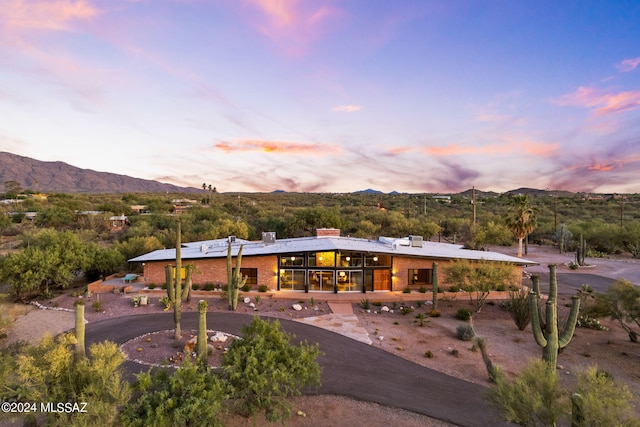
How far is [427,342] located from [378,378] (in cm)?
547

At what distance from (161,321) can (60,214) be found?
4905 centimetres

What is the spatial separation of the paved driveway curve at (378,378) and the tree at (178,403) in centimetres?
490

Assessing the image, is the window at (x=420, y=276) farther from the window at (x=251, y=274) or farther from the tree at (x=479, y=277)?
the window at (x=251, y=274)

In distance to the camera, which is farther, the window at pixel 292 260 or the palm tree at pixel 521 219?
the palm tree at pixel 521 219

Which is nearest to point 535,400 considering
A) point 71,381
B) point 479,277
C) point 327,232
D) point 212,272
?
point 71,381

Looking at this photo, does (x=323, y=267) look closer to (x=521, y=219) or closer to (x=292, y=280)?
(x=292, y=280)

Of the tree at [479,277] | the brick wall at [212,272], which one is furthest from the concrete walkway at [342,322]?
the tree at [479,277]

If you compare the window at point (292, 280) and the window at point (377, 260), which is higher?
the window at point (377, 260)

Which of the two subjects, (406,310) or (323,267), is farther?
(323,267)

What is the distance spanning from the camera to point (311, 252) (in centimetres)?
2825

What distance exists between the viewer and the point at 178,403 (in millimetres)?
9070

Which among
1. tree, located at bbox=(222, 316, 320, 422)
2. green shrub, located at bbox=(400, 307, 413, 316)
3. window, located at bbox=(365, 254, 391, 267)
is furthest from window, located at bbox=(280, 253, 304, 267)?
tree, located at bbox=(222, 316, 320, 422)

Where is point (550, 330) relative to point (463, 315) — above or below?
above

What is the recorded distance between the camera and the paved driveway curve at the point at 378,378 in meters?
12.2
